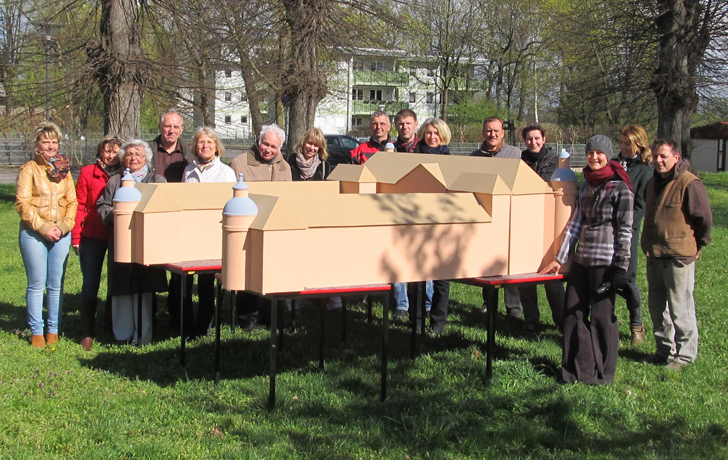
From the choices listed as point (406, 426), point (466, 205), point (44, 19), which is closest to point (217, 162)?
point (466, 205)

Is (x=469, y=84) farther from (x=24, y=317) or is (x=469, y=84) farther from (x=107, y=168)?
(x=107, y=168)

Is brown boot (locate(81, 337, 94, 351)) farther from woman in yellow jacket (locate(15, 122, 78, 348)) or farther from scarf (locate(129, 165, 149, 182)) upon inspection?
scarf (locate(129, 165, 149, 182))

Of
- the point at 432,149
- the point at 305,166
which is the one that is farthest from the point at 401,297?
the point at 305,166

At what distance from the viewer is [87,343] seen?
6500 millimetres

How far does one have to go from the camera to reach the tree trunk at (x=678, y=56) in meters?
17.9

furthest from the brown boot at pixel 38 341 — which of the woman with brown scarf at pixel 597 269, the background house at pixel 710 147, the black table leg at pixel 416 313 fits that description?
the background house at pixel 710 147

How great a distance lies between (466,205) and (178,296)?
315 cm

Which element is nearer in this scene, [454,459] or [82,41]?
[454,459]

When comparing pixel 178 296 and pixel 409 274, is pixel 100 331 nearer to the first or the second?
pixel 178 296

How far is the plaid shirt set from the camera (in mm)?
5223

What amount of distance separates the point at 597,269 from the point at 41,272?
4.38 metres

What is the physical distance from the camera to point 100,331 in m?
7.18

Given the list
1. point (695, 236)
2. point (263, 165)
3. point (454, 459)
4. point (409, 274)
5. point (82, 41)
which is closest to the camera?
point (454, 459)

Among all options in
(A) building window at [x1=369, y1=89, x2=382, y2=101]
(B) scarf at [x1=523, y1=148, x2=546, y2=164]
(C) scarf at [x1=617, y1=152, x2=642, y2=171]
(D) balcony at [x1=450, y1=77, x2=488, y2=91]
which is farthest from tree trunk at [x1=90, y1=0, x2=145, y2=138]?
(A) building window at [x1=369, y1=89, x2=382, y2=101]
